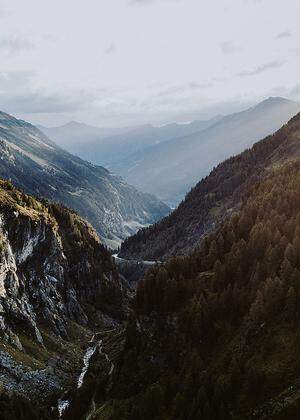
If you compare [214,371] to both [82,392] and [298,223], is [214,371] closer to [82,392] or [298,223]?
[82,392]

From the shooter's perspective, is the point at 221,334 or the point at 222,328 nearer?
the point at 221,334

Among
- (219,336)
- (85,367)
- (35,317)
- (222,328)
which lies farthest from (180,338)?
(35,317)

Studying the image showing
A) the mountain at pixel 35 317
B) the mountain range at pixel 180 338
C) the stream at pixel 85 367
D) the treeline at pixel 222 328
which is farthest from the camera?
the stream at pixel 85 367

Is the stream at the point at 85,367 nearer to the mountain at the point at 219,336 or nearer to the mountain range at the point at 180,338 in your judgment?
the mountain range at the point at 180,338

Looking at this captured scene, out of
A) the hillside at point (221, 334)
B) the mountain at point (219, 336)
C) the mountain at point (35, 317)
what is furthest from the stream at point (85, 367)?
the hillside at point (221, 334)

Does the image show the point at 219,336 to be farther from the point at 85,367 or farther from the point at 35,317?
the point at 35,317

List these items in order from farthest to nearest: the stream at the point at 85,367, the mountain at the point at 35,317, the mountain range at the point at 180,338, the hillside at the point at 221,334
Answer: the stream at the point at 85,367 → the mountain at the point at 35,317 → the mountain range at the point at 180,338 → the hillside at the point at 221,334

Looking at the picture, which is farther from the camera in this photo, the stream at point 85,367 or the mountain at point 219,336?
the stream at point 85,367

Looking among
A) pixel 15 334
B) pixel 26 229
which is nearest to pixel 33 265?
pixel 26 229
